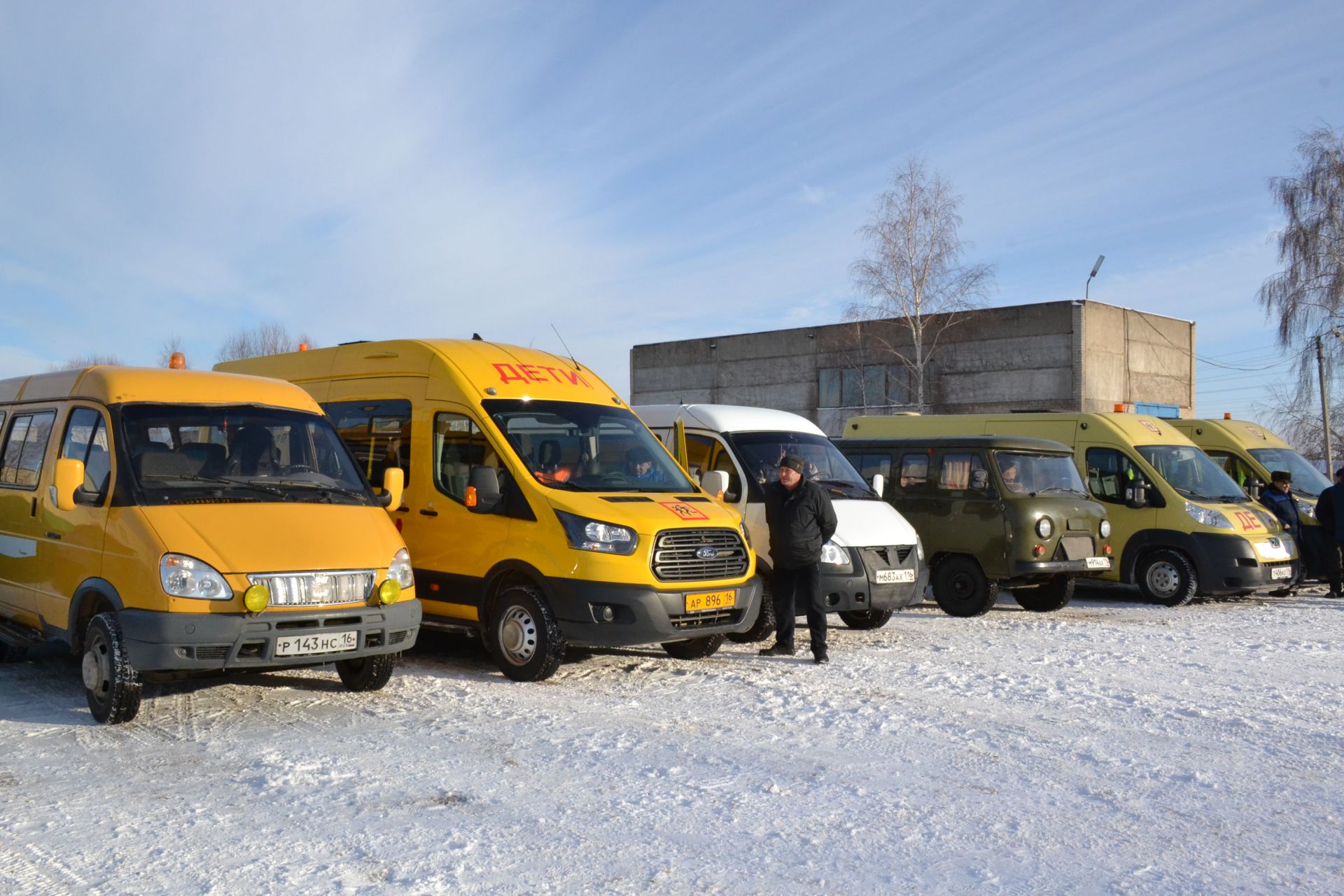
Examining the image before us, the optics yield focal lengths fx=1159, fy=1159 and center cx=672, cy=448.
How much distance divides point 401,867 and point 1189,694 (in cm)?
594

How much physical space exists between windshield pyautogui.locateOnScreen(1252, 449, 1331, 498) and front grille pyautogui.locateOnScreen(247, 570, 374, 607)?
46.4ft

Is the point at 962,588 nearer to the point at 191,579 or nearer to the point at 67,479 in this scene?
the point at 191,579

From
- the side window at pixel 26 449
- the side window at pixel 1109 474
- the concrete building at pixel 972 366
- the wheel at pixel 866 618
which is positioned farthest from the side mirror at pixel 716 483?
the concrete building at pixel 972 366

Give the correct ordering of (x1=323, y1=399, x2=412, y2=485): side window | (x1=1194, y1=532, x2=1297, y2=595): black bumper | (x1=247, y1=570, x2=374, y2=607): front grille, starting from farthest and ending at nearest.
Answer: (x1=1194, y1=532, x2=1297, y2=595): black bumper, (x1=323, y1=399, x2=412, y2=485): side window, (x1=247, y1=570, x2=374, y2=607): front grille

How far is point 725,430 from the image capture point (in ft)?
37.0

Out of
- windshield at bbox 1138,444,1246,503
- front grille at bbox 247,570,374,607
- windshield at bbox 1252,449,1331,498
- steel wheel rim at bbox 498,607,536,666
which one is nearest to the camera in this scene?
front grille at bbox 247,570,374,607

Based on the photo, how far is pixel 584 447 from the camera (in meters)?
9.32

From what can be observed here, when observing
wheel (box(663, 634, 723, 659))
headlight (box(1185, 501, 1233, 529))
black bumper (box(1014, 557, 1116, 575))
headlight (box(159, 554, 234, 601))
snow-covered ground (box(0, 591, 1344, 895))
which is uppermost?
headlight (box(1185, 501, 1233, 529))

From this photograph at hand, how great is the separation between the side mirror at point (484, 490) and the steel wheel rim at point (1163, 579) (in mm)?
9525

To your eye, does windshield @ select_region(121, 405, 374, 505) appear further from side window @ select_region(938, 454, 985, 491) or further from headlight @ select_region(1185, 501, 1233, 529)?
headlight @ select_region(1185, 501, 1233, 529)

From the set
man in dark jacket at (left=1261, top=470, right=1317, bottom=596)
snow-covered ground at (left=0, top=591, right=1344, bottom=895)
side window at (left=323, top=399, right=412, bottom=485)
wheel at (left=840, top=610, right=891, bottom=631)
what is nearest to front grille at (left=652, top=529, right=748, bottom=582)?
snow-covered ground at (left=0, top=591, right=1344, bottom=895)

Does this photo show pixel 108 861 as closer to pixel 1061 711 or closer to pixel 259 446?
pixel 259 446

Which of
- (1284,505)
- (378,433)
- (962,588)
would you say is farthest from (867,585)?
(1284,505)

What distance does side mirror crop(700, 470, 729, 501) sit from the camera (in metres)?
10.1
